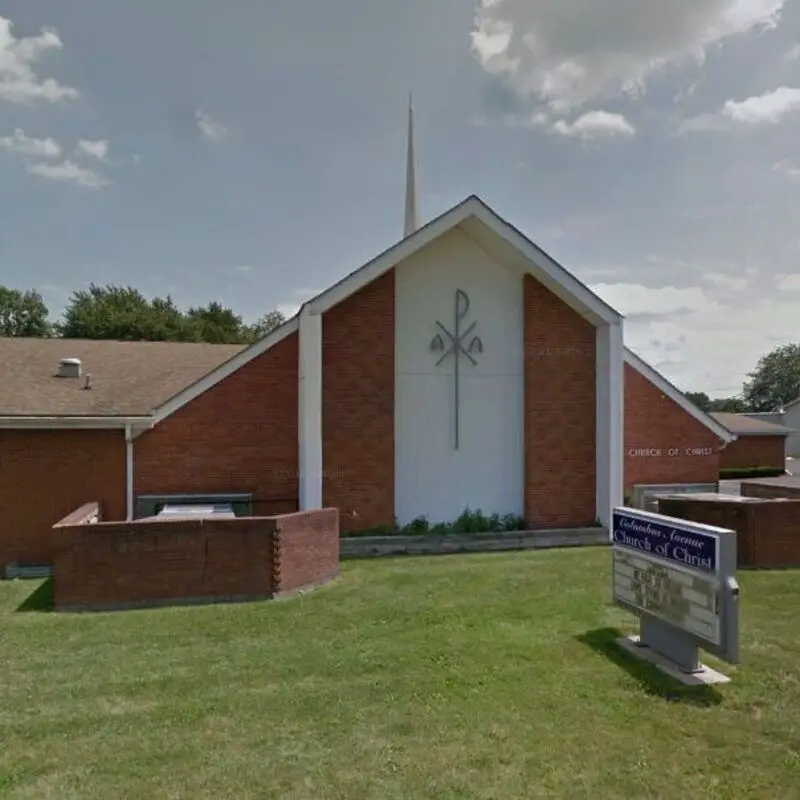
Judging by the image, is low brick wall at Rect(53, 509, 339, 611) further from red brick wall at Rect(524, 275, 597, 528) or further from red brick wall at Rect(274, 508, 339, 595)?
red brick wall at Rect(524, 275, 597, 528)

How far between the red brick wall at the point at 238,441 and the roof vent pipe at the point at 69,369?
3.53m

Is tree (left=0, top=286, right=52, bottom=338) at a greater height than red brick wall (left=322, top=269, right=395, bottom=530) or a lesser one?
greater

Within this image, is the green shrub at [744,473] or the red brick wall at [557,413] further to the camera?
the green shrub at [744,473]

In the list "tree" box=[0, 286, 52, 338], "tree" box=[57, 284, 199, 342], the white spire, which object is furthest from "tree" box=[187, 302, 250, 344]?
the white spire

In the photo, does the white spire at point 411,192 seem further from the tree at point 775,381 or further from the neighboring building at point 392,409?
the tree at point 775,381

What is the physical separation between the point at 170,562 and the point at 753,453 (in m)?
35.7

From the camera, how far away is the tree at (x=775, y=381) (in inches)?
3602

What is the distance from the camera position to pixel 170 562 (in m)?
8.45

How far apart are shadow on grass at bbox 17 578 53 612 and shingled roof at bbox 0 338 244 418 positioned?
10.1 ft

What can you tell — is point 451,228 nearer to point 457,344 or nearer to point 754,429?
point 457,344


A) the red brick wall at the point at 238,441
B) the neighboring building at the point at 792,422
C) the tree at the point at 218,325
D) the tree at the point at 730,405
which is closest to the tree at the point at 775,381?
the tree at the point at 730,405

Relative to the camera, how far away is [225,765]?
431 cm

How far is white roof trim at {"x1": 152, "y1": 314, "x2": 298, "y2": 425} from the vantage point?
38.7ft

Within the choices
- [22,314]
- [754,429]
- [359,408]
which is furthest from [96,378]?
[22,314]
